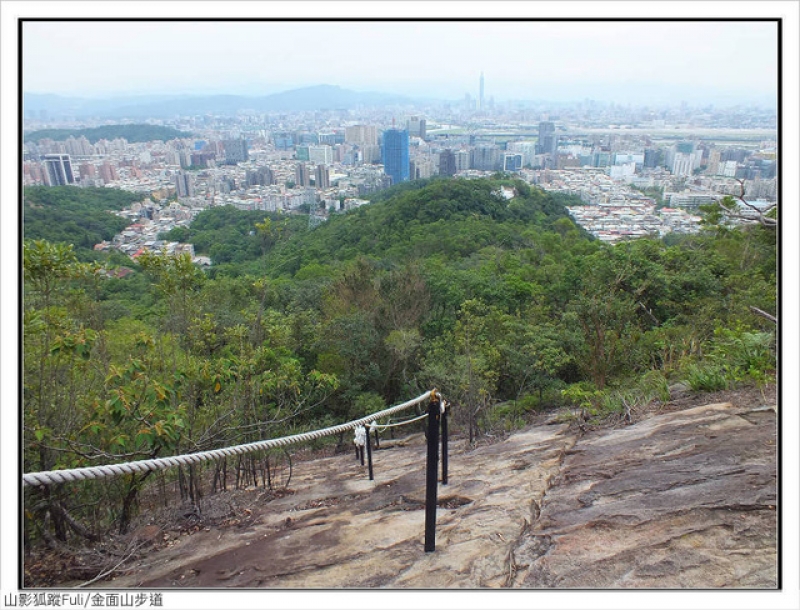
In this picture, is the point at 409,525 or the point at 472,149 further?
the point at 472,149

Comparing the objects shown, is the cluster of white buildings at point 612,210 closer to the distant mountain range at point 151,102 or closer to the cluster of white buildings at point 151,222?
the distant mountain range at point 151,102

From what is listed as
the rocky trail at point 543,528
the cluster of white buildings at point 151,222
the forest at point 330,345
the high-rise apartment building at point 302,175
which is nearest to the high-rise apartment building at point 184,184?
the cluster of white buildings at point 151,222

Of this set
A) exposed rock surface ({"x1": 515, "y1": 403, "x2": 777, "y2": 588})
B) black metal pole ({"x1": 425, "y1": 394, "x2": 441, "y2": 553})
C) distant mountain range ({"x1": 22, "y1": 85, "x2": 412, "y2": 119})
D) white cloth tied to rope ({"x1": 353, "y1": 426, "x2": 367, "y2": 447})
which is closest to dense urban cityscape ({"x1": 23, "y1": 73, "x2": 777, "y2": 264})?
distant mountain range ({"x1": 22, "y1": 85, "x2": 412, "y2": 119})

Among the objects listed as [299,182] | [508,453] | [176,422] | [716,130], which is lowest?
[508,453]

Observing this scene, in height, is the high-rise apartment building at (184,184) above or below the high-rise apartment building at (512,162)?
below

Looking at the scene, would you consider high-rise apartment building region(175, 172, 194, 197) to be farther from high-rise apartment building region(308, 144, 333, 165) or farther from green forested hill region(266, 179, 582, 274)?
green forested hill region(266, 179, 582, 274)

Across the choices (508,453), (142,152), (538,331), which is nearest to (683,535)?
(508,453)

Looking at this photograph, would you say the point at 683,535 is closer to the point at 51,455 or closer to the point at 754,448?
the point at 754,448

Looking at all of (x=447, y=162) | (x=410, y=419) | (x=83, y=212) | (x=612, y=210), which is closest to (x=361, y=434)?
(x=410, y=419)
